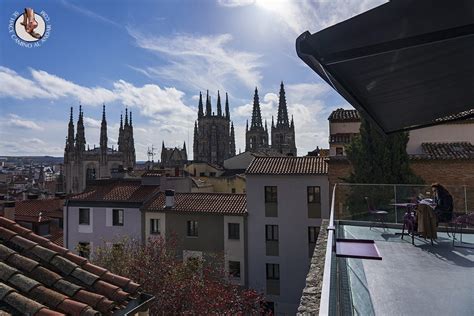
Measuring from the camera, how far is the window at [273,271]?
20.1 meters

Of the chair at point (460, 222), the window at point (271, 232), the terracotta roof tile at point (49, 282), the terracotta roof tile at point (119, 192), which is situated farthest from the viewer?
the terracotta roof tile at point (119, 192)

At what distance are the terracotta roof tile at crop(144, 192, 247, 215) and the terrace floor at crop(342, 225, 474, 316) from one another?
46.8ft

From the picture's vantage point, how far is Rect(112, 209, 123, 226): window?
22.4 m

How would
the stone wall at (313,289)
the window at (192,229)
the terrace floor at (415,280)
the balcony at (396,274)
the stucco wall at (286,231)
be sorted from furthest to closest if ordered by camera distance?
the window at (192,229) → the stucco wall at (286,231) → the stone wall at (313,289) → the terrace floor at (415,280) → the balcony at (396,274)

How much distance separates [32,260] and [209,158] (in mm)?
83817

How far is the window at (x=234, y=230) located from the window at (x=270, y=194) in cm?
251

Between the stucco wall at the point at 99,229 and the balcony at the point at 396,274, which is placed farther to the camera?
the stucco wall at the point at 99,229

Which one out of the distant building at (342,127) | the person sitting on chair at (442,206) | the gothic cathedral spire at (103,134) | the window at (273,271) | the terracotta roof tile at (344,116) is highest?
the gothic cathedral spire at (103,134)

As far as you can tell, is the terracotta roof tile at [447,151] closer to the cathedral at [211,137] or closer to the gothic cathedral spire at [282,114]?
the cathedral at [211,137]

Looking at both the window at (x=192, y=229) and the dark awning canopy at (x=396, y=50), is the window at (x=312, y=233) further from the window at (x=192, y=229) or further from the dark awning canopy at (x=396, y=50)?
the dark awning canopy at (x=396, y=50)

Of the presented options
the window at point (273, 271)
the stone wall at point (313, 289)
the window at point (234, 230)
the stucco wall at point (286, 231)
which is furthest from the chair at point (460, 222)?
the window at point (234, 230)

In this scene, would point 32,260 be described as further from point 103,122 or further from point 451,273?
point 103,122

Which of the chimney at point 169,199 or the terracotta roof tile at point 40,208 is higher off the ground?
the chimney at point 169,199

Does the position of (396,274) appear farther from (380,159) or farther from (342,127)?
(342,127)
